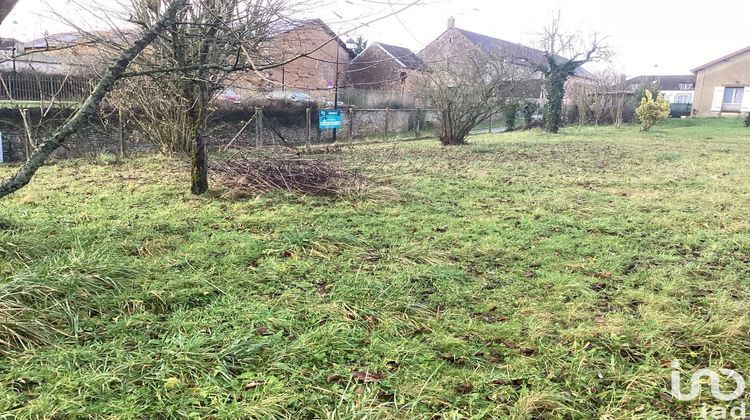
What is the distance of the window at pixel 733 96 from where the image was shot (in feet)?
123

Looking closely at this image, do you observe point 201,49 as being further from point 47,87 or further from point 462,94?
point 462,94

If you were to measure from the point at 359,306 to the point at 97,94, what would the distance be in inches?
83.3

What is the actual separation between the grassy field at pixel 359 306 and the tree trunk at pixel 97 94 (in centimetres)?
63

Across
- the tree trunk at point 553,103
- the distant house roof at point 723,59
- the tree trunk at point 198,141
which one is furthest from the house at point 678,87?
the tree trunk at point 198,141

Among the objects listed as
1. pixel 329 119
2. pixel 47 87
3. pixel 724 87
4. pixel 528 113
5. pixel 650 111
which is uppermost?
pixel 724 87

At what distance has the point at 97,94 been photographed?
9.98 ft

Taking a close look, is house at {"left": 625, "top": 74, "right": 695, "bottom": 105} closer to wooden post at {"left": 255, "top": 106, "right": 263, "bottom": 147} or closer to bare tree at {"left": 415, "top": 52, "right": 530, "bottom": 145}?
bare tree at {"left": 415, "top": 52, "right": 530, "bottom": 145}

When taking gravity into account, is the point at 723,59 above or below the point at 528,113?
above

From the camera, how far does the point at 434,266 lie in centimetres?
393

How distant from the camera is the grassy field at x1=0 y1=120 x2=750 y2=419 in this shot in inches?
88.8

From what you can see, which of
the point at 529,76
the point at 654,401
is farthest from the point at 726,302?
the point at 529,76

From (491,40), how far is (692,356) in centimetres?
4343

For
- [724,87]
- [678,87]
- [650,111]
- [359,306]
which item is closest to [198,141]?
[359,306]

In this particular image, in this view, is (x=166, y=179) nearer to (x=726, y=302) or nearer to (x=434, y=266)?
(x=434, y=266)
